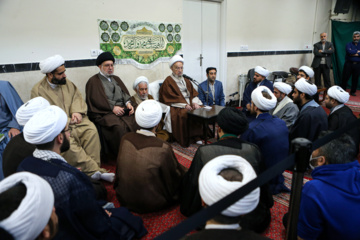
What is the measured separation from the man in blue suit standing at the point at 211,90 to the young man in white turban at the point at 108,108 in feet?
4.60

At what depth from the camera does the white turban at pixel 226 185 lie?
860 millimetres

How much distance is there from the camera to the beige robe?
270cm

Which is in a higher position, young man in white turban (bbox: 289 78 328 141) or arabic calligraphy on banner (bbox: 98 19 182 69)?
arabic calligraphy on banner (bbox: 98 19 182 69)

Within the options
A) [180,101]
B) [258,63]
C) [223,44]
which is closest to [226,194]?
[180,101]

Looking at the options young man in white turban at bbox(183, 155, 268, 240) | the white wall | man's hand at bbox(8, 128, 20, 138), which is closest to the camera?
young man in white turban at bbox(183, 155, 268, 240)

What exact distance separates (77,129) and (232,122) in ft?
6.49

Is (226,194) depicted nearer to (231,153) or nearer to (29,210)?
(29,210)

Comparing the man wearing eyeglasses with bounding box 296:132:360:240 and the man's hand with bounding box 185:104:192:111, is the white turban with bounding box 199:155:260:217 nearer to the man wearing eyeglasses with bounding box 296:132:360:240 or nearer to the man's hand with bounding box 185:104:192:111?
the man wearing eyeglasses with bounding box 296:132:360:240

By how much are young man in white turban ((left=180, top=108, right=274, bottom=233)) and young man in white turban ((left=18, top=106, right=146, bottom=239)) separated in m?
0.60

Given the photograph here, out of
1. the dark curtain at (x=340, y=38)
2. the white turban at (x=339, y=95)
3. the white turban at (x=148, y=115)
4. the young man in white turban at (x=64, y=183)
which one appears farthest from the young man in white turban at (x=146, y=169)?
the dark curtain at (x=340, y=38)

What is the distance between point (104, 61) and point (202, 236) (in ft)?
9.89

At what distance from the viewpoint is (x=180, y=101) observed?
12.7ft

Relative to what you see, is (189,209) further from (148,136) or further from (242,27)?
(242,27)

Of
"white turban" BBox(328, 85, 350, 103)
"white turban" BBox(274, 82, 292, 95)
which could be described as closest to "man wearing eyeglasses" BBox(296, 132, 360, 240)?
"white turban" BBox(328, 85, 350, 103)
